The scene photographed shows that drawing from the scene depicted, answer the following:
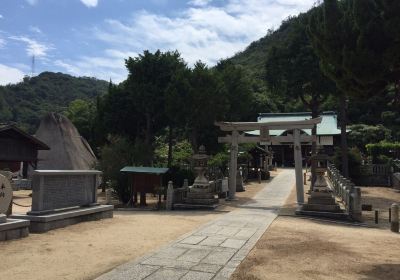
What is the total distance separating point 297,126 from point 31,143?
17.6 meters

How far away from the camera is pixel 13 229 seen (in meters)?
8.38

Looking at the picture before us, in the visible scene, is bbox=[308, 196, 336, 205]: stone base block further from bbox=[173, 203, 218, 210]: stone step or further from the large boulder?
the large boulder

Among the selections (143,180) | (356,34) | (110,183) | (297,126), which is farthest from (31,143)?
(356,34)

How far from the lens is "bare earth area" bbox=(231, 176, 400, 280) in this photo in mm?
6570

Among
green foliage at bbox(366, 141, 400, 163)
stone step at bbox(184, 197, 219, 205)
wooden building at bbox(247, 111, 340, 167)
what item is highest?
wooden building at bbox(247, 111, 340, 167)

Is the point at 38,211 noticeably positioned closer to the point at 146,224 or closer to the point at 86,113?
the point at 146,224

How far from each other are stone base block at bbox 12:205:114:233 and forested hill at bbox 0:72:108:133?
51.1m

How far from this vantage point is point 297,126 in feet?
62.0

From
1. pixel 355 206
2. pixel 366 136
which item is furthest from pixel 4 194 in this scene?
pixel 366 136

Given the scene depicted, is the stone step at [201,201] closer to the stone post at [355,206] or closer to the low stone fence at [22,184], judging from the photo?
the stone post at [355,206]

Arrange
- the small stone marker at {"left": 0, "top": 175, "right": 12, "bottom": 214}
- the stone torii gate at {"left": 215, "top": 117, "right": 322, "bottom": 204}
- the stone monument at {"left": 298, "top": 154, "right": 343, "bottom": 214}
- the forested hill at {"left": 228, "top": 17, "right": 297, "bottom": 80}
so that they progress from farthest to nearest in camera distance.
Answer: the forested hill at {"left": 228, "top": 17, "right": 297, "bottom": 80}, the stone torii gate at {"left": 215, "top": 117, "right": 322, "bottom": 204}, the stone monument at {"left": 298, "top": 154, "right": 343, "bottom": 214}, the small stone marker at {"left": 0, "top": 175, "right": 12, "bottom": 214}

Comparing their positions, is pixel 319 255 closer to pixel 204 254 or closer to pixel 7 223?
pixel 204 254

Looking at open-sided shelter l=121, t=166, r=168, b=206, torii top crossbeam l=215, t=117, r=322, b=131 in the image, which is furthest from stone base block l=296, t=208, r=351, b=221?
open-sided shelter l=121, t=166, r=168, b=206

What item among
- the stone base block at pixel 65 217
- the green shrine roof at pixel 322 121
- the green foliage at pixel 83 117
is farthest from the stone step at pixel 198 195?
the green foliage at pixel 83 117
